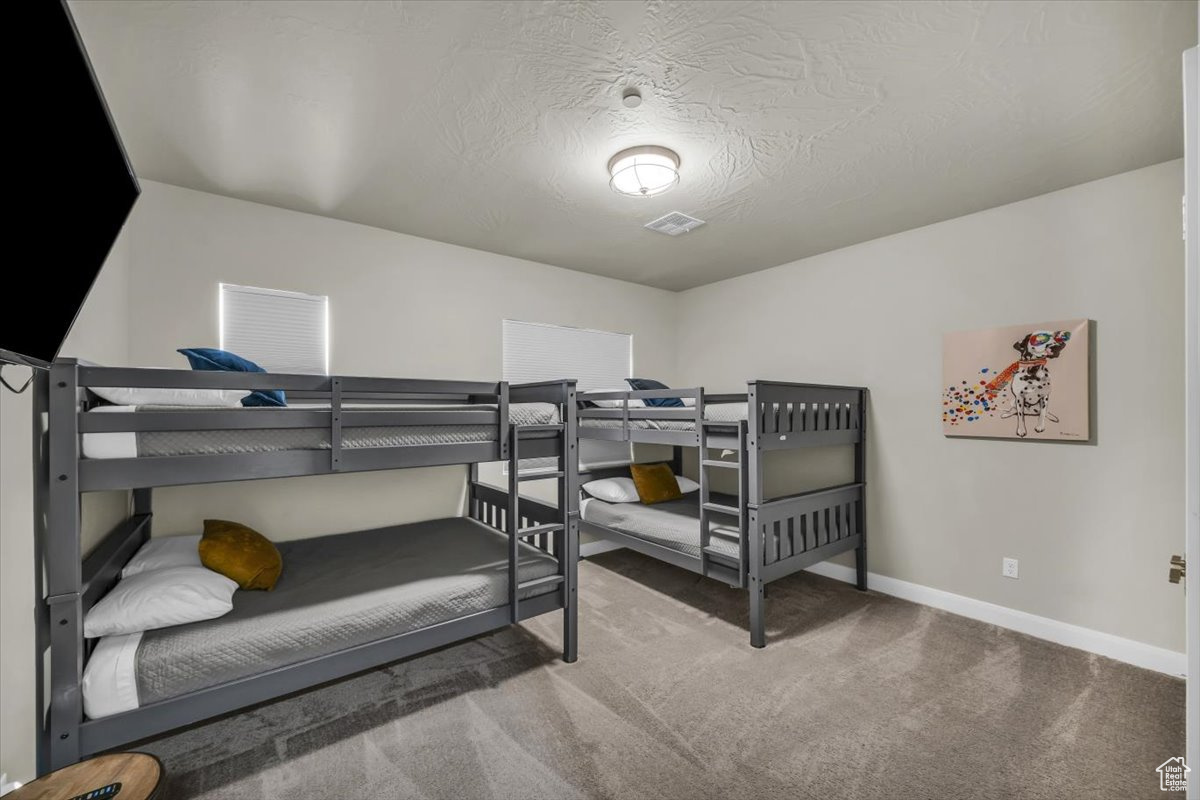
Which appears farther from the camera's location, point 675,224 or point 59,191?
point 675,224

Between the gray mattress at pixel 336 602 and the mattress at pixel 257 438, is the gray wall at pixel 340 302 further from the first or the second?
the mattress at pixel 257 438

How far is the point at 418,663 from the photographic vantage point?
2512 millimetres

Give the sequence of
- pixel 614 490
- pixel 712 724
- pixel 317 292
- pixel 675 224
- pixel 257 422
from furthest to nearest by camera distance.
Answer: pixel 614 490, pixel 675 224, pixel 317 292, pixel 712 724, pixel 257 422

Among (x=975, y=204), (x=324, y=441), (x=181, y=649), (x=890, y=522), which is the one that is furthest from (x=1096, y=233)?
(x=181, y=649)

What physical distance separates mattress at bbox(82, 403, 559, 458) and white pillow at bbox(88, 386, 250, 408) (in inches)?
0.9

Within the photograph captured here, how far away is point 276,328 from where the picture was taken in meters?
2.96

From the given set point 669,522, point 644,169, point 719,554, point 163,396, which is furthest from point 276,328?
point 719,554

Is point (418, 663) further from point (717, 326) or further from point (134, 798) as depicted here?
point (717, 326)

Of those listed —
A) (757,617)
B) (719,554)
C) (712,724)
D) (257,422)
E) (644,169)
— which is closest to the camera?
(257,422)

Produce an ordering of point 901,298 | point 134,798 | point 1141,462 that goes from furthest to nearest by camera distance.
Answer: point 901,298 → point 1141,462 → point 134,798

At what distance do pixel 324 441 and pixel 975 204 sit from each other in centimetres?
371

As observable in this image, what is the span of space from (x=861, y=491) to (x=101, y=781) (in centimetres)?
393

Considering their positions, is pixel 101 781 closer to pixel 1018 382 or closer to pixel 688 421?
pixel 688 421

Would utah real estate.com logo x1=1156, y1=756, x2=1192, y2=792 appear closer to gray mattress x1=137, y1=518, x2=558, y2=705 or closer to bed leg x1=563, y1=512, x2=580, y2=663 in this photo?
bed leg x1=563, y1=512, x2=580, y2=663
